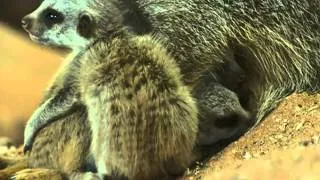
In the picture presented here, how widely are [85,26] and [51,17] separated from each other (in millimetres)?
189

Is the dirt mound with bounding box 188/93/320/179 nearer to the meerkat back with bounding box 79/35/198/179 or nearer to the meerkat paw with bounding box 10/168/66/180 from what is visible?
the meerkat back with bounding box 79/35/198/179

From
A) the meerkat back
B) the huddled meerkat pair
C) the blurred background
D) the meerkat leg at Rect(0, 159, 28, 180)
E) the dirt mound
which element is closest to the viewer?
the dirt mound

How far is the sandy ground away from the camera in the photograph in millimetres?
1819

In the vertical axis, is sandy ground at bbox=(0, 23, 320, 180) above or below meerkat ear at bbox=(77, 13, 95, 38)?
below

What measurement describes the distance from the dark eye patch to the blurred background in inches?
51.0

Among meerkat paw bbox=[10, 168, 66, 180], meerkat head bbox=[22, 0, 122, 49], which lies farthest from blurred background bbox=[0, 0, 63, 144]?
meerkat paw bbox=[10, 168, 66, 180]

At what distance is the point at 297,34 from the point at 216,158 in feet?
2.11

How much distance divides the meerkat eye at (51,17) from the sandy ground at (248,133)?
723mm

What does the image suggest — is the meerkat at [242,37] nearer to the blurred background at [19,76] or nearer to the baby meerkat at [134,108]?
the baby meerkat at [134,108]

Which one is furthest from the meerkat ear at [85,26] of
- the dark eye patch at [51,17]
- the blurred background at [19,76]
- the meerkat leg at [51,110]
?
the blurred background at [19,76]

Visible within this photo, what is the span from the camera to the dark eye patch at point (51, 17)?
9.87 ft

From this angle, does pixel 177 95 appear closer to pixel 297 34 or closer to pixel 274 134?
pixel 274 134

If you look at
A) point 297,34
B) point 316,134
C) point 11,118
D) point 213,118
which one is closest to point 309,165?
point 316,134

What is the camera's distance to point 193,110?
274cm
